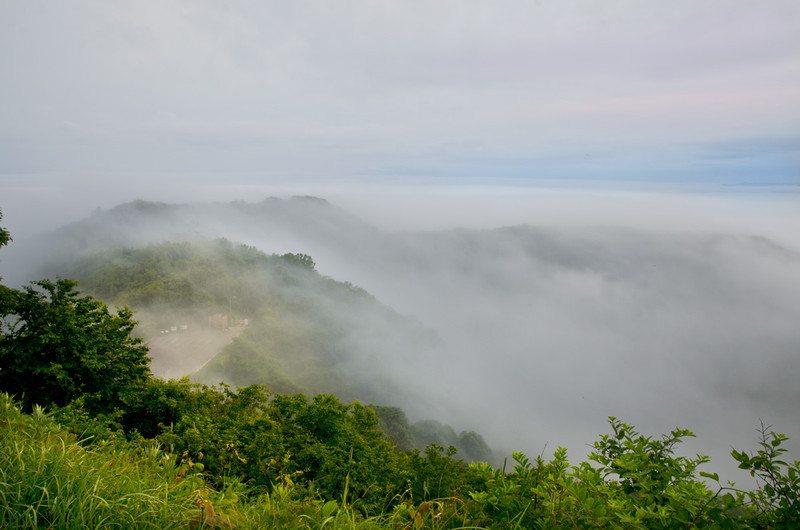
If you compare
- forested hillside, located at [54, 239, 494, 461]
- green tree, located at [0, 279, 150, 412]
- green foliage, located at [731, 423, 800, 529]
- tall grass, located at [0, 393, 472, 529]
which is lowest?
forested hillside, located at [54, 239, 494, 461]

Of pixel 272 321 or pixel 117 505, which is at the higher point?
pixel 117 505

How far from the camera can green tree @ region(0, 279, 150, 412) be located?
1340 centimetres

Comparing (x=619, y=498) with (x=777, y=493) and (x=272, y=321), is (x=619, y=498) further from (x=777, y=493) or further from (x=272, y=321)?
(x=272, y=321)

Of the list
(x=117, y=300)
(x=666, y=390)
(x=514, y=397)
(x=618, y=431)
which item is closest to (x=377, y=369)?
(x=117, y=300)

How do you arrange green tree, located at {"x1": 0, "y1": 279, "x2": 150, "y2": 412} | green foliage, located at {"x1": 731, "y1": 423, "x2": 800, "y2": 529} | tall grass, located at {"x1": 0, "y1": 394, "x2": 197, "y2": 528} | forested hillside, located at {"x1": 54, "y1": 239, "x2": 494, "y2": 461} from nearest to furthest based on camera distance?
green foliage, located at {"x1": 731, "y1": 423, "x2": 800, "y2": 529}
tall grass, located at {"x1": 0, "y1": 394, "x2": 197, "y2": 528}
green tree, located at {"x1": 0, "y1": 279, "x2": 150, "y2": 412}
forested hillside, located at {"x1": 54, "y1": 239, "x2": 494, "y2": 461}

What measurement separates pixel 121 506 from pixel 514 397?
129538 millimetres

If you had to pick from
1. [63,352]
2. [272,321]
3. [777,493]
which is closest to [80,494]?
[777,493]

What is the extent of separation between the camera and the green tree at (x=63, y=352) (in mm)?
13398

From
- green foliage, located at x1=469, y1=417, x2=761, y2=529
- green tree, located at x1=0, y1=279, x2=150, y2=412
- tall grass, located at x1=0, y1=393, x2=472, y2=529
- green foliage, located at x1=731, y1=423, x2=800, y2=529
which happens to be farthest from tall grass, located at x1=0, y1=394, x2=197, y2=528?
green tree, located at x1=0, y1=279, x2=150, y2=412

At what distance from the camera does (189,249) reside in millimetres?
93375

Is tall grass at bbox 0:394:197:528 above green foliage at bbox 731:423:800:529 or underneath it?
underneath

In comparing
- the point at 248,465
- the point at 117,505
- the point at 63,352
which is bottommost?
the point at 248,465

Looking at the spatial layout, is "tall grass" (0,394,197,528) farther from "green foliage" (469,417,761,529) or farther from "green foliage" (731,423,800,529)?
"green foliage" (731,423,800,529)

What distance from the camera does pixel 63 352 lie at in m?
13.9
